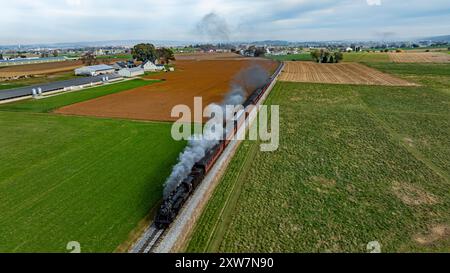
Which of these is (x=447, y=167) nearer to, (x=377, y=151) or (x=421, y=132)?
(x=377, y=151)

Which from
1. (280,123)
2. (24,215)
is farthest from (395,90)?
(24,215)

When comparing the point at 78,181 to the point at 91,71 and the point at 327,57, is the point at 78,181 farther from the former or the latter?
the point at 327,57

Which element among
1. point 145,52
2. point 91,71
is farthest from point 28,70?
point 145,52

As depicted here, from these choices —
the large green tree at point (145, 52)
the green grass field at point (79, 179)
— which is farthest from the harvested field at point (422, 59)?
the green grass field at point (79, 179)

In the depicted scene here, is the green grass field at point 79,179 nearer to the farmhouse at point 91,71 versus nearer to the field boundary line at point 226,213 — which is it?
the field boundary line at point 226,213

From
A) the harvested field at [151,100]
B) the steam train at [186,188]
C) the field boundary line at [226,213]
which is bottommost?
the field boundary line at [226,213]
